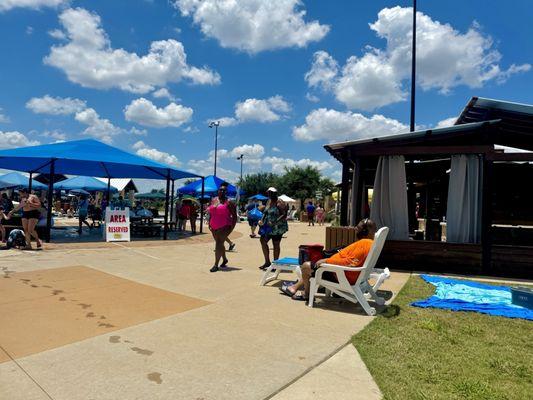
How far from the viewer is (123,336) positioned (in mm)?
3855

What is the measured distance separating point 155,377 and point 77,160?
11719mm

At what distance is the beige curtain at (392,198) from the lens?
8.93 meters

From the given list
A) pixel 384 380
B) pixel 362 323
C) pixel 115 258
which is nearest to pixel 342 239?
pixel 362 323

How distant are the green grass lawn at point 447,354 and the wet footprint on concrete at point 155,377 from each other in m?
1.66

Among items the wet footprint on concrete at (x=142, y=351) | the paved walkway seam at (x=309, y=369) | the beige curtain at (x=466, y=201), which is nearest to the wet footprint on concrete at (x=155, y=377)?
the wet footprint on concrete at (x=142, y=351)

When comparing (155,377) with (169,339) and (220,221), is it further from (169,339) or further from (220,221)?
(220,221)

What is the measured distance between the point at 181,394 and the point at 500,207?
1174cm

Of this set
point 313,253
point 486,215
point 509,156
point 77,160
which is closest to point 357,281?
point 313,253

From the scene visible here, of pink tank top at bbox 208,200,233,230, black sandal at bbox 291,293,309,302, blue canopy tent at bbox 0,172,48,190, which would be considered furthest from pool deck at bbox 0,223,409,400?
blue canopy tent at bbox 0,172,48,190

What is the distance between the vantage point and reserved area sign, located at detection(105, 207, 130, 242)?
1235 cm

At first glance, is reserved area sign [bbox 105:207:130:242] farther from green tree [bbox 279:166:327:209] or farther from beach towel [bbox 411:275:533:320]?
green tree [bbox 279:166:327:209]

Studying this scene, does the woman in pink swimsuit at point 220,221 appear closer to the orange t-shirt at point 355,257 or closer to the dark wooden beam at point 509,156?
the orange t-shirt at point 355,257

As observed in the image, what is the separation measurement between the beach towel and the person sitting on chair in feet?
3.94

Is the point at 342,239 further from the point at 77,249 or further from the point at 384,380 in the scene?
the point at 77,249
